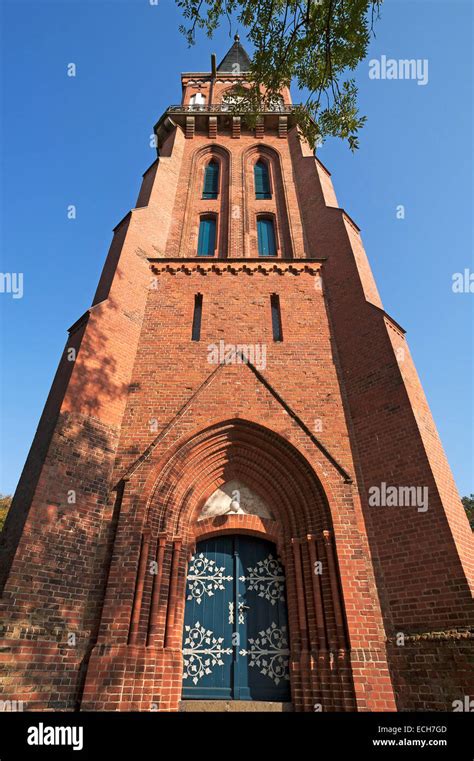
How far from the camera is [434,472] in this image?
6.37m

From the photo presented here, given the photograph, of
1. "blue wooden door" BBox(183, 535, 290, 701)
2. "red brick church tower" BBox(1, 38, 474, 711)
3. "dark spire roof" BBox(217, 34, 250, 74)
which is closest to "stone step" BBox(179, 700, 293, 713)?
"red brick church tower" BBox(1, 38, 474, 711)

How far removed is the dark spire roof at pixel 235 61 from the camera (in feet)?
71.6

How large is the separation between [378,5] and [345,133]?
1.69 metres

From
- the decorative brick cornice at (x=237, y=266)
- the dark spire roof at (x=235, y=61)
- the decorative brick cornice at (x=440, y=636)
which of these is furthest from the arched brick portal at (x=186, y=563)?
the dark spire roof at (x=235, y=61)

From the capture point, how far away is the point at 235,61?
2350 cm

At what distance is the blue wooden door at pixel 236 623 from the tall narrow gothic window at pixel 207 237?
8047 millimetres

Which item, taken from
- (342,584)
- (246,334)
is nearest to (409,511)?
(342,584)

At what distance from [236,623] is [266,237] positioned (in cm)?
998

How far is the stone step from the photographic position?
5.71 metres

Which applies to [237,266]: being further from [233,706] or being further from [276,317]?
[233,706]

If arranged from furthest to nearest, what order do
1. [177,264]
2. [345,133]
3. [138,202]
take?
[138,202] → [177,264] → [345,133]

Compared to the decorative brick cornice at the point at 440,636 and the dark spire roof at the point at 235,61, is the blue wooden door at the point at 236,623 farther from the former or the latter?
the dark spire roof at the point at 235,61

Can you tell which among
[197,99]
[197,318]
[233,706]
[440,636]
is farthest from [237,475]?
[197,99]
